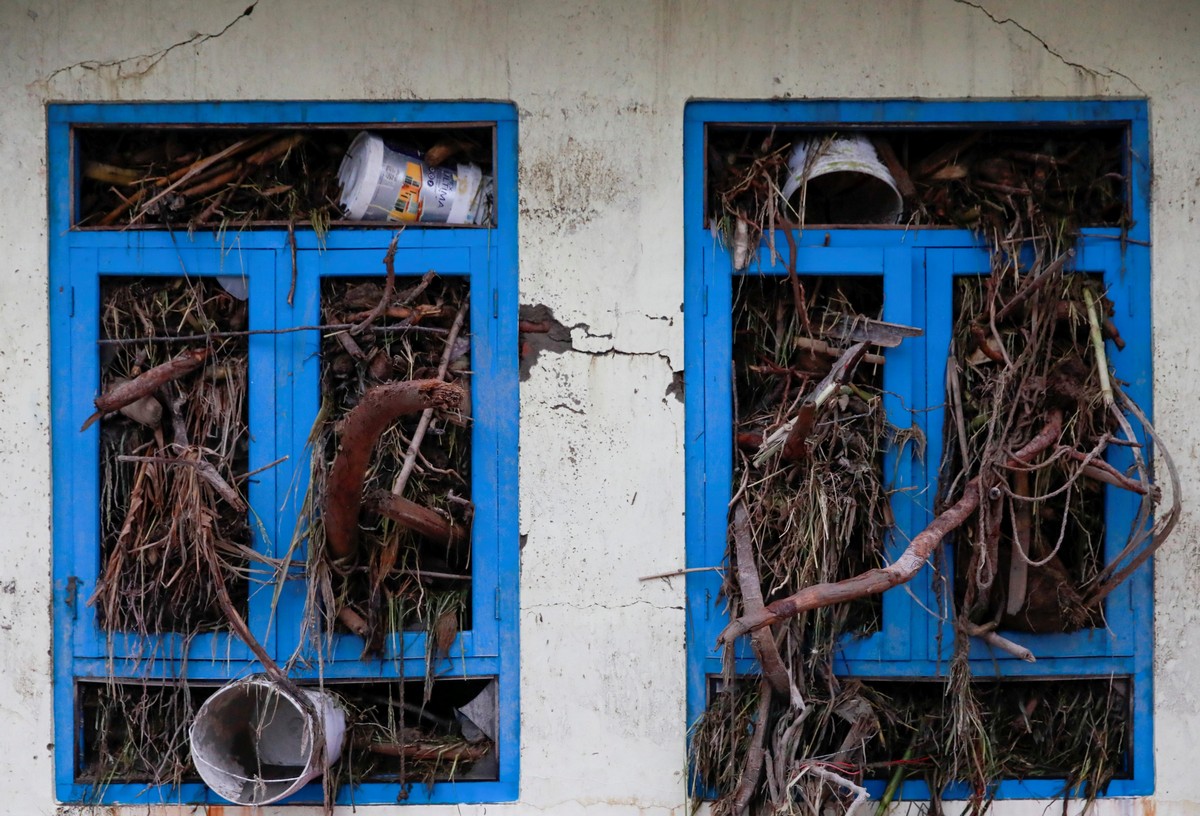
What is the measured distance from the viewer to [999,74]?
3.19 m

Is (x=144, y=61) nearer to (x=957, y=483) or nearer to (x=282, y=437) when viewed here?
(x=282, y=437)

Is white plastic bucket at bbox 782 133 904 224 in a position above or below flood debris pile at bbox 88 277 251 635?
above

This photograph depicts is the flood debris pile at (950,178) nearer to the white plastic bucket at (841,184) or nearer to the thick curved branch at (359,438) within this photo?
the white plastic bucket at (841,184)

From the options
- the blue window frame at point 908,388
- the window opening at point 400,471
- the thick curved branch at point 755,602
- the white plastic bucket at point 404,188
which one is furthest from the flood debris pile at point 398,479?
the thick curved branch at point 755,602

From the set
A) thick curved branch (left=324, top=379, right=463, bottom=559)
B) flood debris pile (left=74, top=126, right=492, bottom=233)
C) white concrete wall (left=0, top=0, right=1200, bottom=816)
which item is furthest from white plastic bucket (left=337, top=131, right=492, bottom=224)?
thick curved branch (left=324, top=379, right=463, bottom=559)

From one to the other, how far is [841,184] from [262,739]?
291 centimetres

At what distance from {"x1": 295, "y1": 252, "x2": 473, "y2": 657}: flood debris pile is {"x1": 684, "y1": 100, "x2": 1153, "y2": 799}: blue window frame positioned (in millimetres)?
818

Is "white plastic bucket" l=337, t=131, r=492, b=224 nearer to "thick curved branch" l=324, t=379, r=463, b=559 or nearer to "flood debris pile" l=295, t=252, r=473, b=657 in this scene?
"flood debris pile" l=295, t=252, r=473, b=657

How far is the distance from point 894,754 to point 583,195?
2.24 metres

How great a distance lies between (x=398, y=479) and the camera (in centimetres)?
308

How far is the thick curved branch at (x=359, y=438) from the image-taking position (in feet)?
8.47

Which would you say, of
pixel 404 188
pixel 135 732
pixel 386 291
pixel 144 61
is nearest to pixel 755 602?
pixel 386 291

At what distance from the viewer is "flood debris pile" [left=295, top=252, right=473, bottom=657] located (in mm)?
3072

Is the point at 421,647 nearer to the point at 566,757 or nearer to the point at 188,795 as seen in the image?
the point at 566,757
